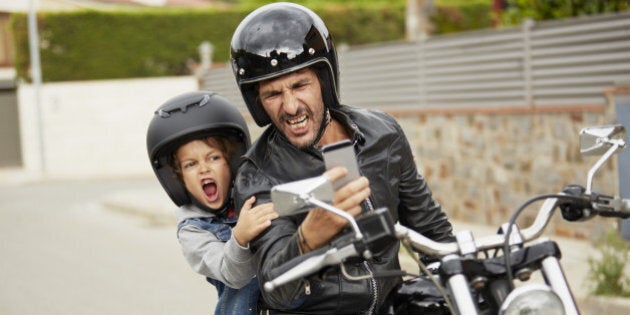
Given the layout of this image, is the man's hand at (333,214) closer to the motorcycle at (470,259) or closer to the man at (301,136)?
the motorcycle at (470,259)

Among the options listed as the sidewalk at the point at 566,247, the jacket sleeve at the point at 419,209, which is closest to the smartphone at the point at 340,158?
the jacket sleeve at the point at 419,209

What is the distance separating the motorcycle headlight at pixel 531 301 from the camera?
86.1 inches

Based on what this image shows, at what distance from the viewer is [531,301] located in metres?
2.20

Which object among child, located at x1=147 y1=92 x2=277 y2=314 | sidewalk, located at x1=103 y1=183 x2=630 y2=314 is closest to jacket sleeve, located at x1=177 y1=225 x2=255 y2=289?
child, located at x1=147 y1=92 x2=277 y2=314

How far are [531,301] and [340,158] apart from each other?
490 mm

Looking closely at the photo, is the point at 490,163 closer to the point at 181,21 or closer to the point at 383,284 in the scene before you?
the point at 383,284

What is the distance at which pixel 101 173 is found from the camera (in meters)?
30.5

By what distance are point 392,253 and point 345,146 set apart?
0.77 metres

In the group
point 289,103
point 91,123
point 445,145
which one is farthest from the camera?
point 91,123

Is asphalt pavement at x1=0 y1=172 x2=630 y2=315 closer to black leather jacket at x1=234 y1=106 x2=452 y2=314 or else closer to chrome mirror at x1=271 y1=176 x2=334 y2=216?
black leather jacket at x1=234 y1=106 x2=452 y2=314

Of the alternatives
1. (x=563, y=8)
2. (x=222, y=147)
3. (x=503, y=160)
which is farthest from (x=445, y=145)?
(x=222, y=147)

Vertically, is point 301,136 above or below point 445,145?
above

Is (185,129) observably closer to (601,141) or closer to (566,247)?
(601,141)

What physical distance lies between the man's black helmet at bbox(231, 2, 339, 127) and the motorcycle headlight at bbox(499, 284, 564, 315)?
3.10 feet
